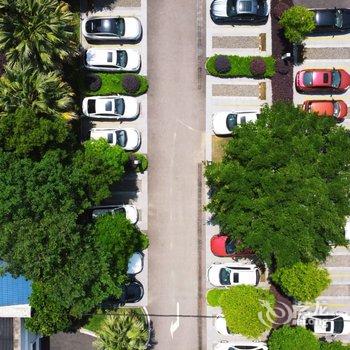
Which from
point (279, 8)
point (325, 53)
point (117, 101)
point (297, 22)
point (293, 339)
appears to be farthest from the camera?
point (325, 53)

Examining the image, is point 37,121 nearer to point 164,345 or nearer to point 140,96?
point 140,96

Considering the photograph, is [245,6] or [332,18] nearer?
[245,6]

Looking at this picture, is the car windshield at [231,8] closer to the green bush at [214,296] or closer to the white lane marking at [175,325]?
the green bush at [214,296]

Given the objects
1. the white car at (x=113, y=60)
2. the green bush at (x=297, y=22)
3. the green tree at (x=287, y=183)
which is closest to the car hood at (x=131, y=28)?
the white car at (x=113, y=60)

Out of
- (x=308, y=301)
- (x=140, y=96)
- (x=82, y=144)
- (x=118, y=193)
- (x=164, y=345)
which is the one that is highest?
(x=140, y=96)

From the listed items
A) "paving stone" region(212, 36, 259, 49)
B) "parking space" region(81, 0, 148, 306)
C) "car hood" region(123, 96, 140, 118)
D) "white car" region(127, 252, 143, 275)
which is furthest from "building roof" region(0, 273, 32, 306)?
"paving stone" region(212, 36, 259, 49)

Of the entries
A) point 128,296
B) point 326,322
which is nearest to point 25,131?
point 128,296

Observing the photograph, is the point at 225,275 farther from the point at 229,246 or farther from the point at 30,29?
the point at 30,29

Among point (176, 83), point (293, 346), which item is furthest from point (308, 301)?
point (176, 83)
